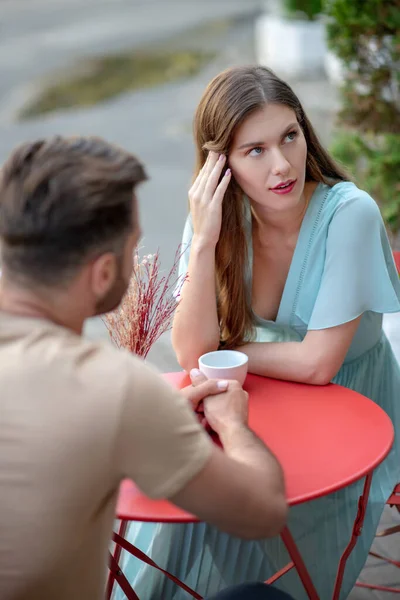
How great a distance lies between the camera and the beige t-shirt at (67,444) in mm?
1354

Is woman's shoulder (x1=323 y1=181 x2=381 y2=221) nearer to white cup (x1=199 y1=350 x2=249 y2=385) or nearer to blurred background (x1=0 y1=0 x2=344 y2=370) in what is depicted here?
white cup (x1=199 y1=350 x2=249 y2=385)

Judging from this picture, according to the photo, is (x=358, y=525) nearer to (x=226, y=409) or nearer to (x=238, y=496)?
(x=226, y=409)

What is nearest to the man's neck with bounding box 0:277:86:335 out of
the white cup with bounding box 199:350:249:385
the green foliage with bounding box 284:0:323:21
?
the white cup with bounding box 199:350:249:385

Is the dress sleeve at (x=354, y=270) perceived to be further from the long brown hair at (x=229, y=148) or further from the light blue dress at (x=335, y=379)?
the long brown hair at (x=229, y=148)

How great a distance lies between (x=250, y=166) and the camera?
2465 mm

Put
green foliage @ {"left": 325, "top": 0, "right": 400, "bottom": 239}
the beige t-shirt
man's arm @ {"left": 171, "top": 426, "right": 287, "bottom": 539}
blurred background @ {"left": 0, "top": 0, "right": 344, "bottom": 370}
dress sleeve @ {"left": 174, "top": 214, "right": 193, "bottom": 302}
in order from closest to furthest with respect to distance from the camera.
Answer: the beige t-shirt < man's arm @ {"left": 171, "top": 426, "right": 287, "bottom": 539} < dress sleeve @ {"left": 174, "top": 214, "right": 193, "bottom": 302} < green foliage @ {"left": 325, "top": 0, "right": 400, "bottom": 239} < blurred background @ {"left": 0, "top": 0, "right": 344, "bottom": 370}

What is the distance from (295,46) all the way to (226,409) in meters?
9.59

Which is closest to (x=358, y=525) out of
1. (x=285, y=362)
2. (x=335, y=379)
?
(x=285, y=362)

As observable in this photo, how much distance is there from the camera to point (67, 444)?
53.0 inches

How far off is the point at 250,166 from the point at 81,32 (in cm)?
1378

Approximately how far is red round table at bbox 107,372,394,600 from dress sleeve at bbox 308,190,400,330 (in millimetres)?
227

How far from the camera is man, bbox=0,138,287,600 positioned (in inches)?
53.6

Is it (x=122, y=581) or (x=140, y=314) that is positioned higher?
(x=140, y=314)

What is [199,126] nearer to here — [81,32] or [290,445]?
[290,445]
